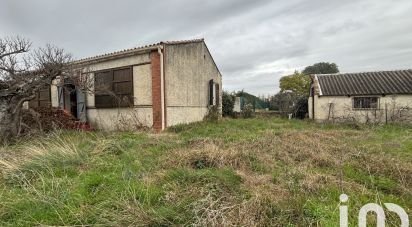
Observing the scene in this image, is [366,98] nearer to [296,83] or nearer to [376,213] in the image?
[376,213]

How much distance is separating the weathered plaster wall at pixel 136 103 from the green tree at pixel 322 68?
37.2 meters

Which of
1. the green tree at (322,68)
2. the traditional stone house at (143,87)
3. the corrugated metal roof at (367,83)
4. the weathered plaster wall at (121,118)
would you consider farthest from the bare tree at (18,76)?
the green tree at (322,68)

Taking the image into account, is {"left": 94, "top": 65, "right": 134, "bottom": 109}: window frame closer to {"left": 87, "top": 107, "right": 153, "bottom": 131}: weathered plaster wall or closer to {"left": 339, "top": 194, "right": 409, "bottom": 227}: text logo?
{"left": 87, "top": 107, "right": 153, "bottom": 131}: weathered plaster wall

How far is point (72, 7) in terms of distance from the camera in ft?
33.0

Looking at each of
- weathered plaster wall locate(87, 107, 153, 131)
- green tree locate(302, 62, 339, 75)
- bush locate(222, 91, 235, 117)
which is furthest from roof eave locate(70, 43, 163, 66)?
green tree locate(302, 62, 339, 75)

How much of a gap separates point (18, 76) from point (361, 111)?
1677 centimetres

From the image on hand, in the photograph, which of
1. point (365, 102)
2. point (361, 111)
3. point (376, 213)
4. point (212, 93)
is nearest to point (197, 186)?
point (376, 213)

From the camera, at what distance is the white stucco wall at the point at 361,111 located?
611 inches

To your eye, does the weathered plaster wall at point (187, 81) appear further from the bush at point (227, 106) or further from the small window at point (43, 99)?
the small window at point (43, 99)

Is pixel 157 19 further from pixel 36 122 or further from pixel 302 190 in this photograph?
pixel 302 190

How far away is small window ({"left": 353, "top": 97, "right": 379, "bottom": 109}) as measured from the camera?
53.2 ft

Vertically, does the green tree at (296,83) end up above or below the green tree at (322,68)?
below

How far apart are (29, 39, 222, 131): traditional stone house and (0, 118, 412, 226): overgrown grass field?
5376 mm

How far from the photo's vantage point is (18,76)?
354 inches
